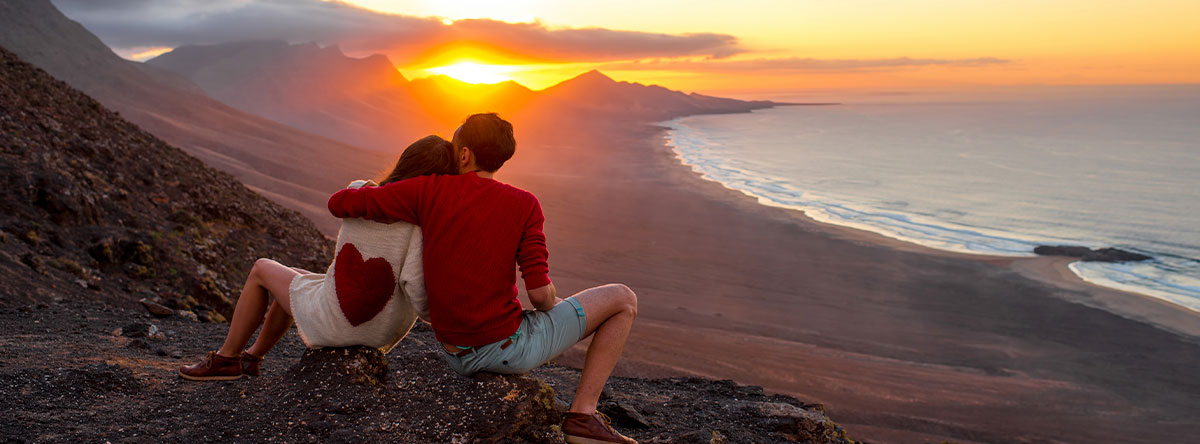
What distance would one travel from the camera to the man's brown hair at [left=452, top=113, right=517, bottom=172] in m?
3.08

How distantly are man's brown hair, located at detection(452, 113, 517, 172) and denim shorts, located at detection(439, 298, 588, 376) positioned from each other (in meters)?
0.67

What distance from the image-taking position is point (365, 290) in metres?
3.17

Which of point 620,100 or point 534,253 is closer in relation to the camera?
point 534,253

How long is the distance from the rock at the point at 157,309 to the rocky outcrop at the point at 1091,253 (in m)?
21.2

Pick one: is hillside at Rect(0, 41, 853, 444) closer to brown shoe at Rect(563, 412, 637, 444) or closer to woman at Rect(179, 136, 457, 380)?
brown shoe at Rect(563, 412, 637, 444)

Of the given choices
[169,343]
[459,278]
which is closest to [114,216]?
[169,343]

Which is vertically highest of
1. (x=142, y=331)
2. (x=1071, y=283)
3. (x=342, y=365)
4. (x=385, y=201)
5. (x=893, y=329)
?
(x=385, y=201)

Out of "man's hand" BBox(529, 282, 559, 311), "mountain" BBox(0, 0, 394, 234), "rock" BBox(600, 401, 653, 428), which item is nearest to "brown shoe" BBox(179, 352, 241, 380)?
"man's hand" BBox(529, 282, 559, 311)

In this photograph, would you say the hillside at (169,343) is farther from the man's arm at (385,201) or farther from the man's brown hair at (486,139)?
the man's brown hair at (486,139)

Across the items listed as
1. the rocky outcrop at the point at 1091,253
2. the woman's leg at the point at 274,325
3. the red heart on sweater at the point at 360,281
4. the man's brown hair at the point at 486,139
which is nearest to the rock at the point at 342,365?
the woman's leg at the point at 274,325

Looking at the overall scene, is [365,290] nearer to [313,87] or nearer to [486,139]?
[486,139]

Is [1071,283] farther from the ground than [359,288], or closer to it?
closer to it

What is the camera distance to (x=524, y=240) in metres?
3.11

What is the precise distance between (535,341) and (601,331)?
1.03 ft
